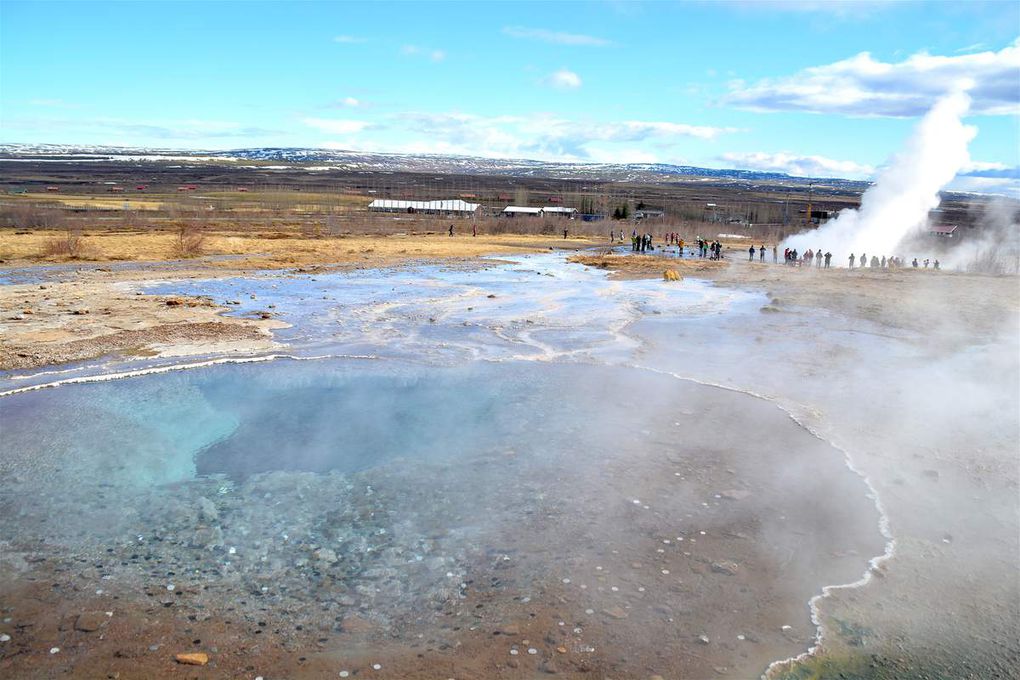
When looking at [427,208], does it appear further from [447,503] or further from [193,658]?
[193,658]

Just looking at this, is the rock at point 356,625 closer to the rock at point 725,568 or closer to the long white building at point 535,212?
the rock at point 725,568

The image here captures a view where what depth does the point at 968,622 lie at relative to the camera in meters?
5.04

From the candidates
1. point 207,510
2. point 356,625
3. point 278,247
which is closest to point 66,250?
point 278,247

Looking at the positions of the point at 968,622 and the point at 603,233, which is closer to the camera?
the point at 968,622

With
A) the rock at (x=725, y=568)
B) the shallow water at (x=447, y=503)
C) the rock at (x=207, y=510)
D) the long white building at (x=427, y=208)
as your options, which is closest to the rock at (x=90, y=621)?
the shallow water at (x=447, y=503)

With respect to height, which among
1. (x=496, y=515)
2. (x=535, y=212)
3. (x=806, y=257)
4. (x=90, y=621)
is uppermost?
(x=535, y=212)

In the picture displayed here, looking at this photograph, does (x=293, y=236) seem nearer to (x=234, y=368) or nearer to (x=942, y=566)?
(x=234, y=368)

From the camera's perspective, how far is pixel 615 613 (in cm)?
512

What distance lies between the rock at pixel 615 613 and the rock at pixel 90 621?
3.32 metres

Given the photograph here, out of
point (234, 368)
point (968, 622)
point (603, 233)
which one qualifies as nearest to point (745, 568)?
point (968, 622)

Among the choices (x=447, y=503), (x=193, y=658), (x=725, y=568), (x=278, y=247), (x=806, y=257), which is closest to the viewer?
(x=193, y=658)

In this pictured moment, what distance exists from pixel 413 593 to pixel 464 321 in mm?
10737

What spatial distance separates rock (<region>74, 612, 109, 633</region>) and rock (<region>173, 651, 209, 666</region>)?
2.38 feet

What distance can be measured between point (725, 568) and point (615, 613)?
1.09 meters
